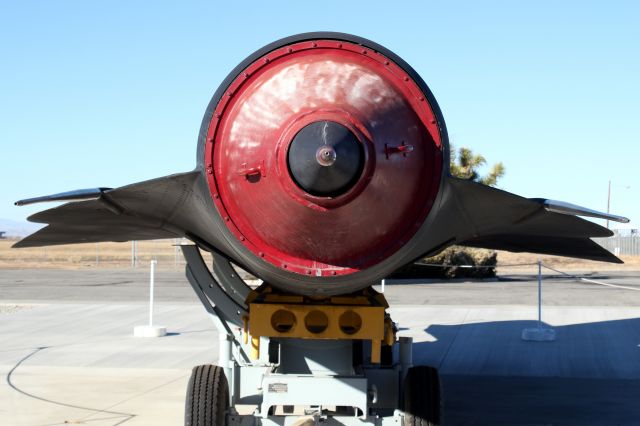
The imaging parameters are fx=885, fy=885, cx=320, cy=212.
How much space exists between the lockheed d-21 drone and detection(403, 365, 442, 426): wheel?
30 centimetres

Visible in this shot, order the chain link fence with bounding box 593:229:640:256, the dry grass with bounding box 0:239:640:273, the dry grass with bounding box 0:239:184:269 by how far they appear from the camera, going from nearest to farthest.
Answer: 1. the dry grass with bounding box 0:239:640:273
2. the dry grass with bounding box 0:239:184:269
3. the chain link fence with bounding box 593:229:640:256

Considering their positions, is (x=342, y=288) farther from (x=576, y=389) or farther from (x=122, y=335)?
(x=122, y=335)

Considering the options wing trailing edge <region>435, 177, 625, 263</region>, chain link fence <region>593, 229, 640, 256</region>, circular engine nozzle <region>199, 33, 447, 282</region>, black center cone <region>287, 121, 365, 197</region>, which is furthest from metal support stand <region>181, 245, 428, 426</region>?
chain link fence <region>593, 229, 640, 256</region>

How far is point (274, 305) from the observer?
19.7 ft

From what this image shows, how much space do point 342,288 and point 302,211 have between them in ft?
2.17

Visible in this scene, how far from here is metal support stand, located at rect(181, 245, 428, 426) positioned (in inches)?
242

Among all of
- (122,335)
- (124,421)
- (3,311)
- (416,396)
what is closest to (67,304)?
(3,311)

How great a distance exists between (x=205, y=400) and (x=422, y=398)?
1614 millimetres

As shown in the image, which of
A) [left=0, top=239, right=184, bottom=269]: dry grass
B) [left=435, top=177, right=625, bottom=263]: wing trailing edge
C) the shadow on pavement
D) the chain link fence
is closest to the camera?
[left=435, top=177, right=625, bottom=263]: wing trailing edge

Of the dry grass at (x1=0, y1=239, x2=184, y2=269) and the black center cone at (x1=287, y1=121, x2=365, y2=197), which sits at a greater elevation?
the black center cone at (x1=287, y1=121, x2=365, y2=197)

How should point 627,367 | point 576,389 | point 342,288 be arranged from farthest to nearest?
point 627,367 → point 576,389 → point 342,288

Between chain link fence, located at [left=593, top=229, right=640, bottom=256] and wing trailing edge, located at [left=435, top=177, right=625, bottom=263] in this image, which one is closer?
wing trailing edge, located at [left=435, top=177, right=625, bottom=263]

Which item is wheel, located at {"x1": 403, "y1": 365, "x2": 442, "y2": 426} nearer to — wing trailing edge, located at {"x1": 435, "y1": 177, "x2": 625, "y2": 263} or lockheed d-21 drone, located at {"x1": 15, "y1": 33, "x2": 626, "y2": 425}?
lockheed d-21 drone, located at {"x1": 15, "y1": 33, "x2": 626, "y2": 425}

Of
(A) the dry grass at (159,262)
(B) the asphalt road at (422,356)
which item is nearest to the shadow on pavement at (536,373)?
(B) the asphalt road at (422,356)
